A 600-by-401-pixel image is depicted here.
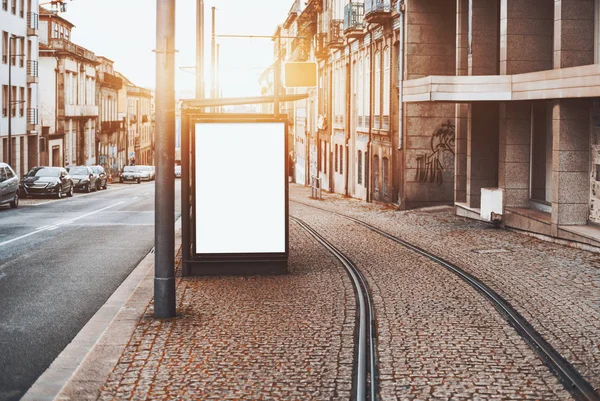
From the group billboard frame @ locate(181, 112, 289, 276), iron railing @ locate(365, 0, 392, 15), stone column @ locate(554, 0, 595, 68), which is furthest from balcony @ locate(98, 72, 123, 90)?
billboard frame @ locate(181, 112, 289, 276)

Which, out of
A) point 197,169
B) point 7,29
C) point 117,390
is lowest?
point 117,390

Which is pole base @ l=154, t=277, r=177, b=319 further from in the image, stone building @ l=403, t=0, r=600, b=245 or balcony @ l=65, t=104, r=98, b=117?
balcony @ l=65, t=104, r=98, b=117

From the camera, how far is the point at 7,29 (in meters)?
55.6

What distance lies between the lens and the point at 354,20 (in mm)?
39000

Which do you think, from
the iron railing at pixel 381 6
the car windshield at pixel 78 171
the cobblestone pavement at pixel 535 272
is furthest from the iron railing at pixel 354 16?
the car windshield at pixel 78 171

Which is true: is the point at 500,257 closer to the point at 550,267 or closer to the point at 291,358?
the point at 550,267

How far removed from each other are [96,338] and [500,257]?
8.59m

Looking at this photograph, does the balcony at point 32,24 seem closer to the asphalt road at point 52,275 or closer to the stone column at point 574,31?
the asphalt road at point 52,275

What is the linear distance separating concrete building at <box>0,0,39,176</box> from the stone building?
3086 cm

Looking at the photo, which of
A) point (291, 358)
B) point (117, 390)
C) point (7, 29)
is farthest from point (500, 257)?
point (7, 29)

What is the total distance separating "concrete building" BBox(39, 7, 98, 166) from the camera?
6806cm

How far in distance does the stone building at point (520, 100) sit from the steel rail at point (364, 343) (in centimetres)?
540

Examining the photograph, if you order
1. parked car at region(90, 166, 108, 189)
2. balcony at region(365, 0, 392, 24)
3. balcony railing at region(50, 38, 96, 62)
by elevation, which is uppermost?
balcony railing at region(50, 38, 96, 62)


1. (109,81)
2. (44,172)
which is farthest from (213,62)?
(109,81)
